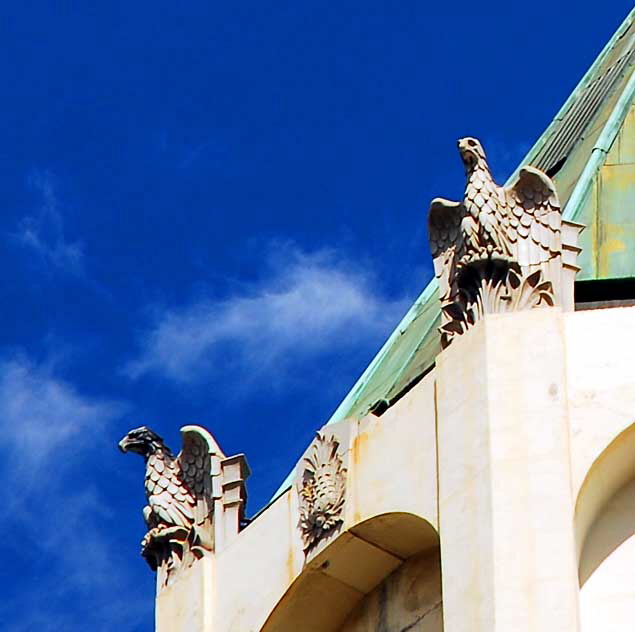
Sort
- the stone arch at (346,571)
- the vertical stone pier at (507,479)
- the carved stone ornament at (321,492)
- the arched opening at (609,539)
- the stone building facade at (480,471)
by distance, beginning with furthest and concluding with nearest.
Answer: the carved stone ornament at (321,492), the stone arch at (346,571), the arched opening at (609,539), the stone building facade at (480,471), the vertical stone pier at (507,479)

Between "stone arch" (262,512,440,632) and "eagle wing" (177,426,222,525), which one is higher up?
"eagle wing" (177,426,222,525)

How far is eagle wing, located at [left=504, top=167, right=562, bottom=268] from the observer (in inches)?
1104

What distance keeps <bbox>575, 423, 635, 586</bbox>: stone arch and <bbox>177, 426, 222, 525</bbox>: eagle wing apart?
484cm

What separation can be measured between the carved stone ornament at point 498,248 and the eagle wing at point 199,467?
333cm

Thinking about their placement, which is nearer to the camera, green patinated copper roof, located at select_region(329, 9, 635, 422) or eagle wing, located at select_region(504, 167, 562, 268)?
eagle wing, located at select_region(504, 167, 562, 268)

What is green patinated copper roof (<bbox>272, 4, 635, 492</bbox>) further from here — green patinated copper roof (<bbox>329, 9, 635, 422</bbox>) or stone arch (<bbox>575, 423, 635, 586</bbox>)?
stone arch (<bbox>575, 423, 635, 586</bbox>)

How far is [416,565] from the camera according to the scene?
1134 inches

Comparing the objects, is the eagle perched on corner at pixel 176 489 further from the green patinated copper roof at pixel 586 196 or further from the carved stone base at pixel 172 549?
the green patinated copper roof at pixel 586 196

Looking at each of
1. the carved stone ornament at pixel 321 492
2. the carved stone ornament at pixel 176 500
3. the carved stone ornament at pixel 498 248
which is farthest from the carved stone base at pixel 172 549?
the carved stone ornament at pixel 498 248

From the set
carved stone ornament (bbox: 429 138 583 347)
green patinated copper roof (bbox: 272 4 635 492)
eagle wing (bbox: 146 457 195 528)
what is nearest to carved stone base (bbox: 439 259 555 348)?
carved stone ornament (bbox: 429 138 583 347)

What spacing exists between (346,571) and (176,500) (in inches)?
97.3

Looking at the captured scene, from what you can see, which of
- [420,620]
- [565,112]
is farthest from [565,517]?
[565,112]

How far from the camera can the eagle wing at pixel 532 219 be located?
2803cm

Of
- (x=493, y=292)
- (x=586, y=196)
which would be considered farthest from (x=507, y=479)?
(x=586, y=196)
